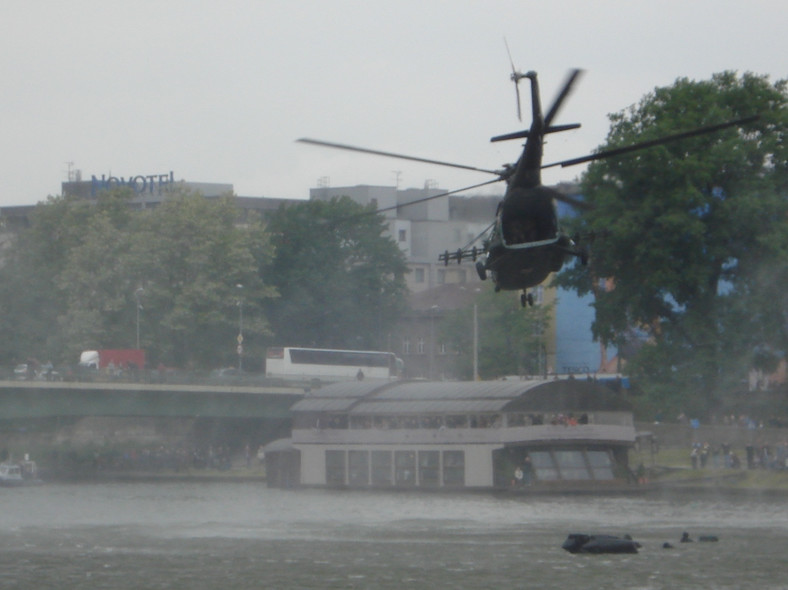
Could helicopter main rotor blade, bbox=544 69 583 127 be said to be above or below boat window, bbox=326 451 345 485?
above

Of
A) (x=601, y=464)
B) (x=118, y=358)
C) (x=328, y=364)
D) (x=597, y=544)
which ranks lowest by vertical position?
(x=597, y=544)

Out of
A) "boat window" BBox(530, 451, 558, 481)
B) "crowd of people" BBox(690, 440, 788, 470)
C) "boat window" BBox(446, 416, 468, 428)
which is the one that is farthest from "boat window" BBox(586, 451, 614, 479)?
"boat window" BBox(446, 416, 468, 428)

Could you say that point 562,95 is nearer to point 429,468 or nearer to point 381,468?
point 429,468

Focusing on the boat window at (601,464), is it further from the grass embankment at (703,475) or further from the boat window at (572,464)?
the grass embankment at (703,475)

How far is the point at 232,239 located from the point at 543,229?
7755cm

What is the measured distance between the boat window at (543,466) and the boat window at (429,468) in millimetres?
4928

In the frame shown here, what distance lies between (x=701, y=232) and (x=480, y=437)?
1405cm

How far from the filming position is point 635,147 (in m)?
27.2

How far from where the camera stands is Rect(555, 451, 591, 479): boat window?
76.1 meters

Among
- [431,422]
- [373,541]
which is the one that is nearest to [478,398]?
[431,422]

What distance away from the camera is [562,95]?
2809 cm

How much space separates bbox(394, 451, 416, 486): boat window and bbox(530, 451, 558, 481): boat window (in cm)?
633

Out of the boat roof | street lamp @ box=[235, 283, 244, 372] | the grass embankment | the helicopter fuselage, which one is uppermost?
street lamp @ box=[235, 283, 244, 372]

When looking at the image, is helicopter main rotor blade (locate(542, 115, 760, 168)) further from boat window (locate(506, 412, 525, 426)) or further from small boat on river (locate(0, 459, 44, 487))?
small boat on river (locate(0, 459, 44, 487))
